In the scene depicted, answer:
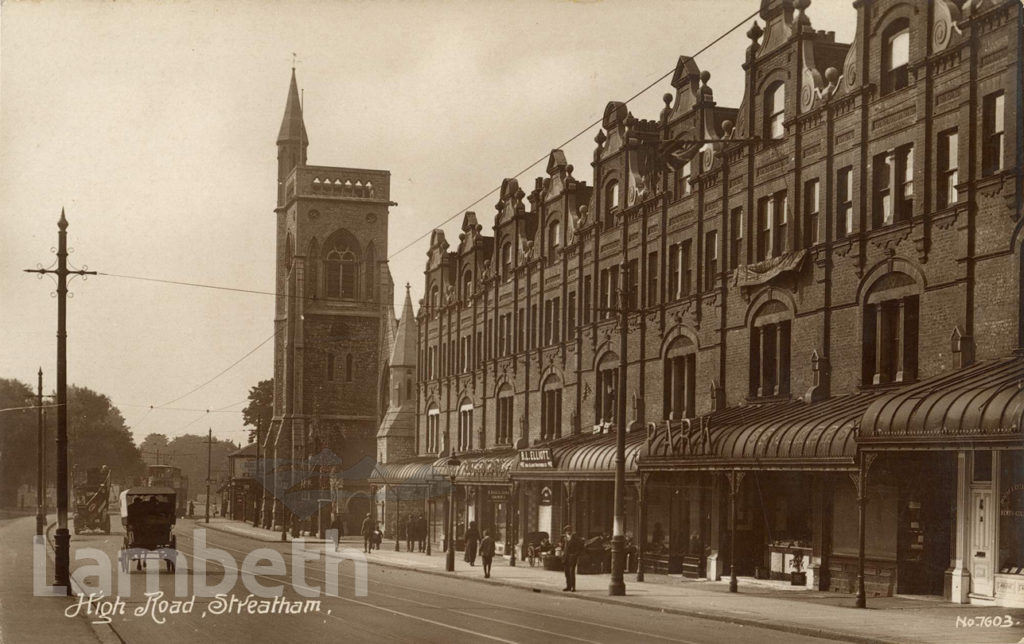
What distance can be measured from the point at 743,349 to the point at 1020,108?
1221 cm

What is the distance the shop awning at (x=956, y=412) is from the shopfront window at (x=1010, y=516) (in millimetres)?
1486

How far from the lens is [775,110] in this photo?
35875 millimetres

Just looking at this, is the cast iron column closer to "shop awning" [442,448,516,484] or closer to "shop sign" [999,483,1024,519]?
"shop sign" [999,483,1024,519]

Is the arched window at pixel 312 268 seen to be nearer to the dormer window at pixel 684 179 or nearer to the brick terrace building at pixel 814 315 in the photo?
the brick terrace building at pixel 814 315

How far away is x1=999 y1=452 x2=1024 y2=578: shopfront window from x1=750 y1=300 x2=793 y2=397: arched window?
394 inches

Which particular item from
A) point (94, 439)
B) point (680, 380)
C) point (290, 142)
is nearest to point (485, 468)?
point (680, 380)

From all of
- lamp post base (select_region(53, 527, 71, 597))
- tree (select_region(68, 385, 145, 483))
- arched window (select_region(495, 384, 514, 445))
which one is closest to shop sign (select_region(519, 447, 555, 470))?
arched window (select_region(495, 384, 514, 445))

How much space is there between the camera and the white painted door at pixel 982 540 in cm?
2538

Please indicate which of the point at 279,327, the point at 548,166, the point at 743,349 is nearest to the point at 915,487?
the point at 743,349

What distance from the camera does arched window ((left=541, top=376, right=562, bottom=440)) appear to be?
5143 cm

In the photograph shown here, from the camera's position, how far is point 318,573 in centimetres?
3916

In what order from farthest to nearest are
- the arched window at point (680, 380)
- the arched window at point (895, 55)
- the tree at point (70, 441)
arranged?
the tree at point (70, 441), the arched window at point (680, 380), the arched window at point (895, 55)

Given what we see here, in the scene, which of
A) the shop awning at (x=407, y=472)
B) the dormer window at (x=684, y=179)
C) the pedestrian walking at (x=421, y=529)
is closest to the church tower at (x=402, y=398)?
the shop awning at (x=407, y=472)

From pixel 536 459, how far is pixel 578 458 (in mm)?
3330
